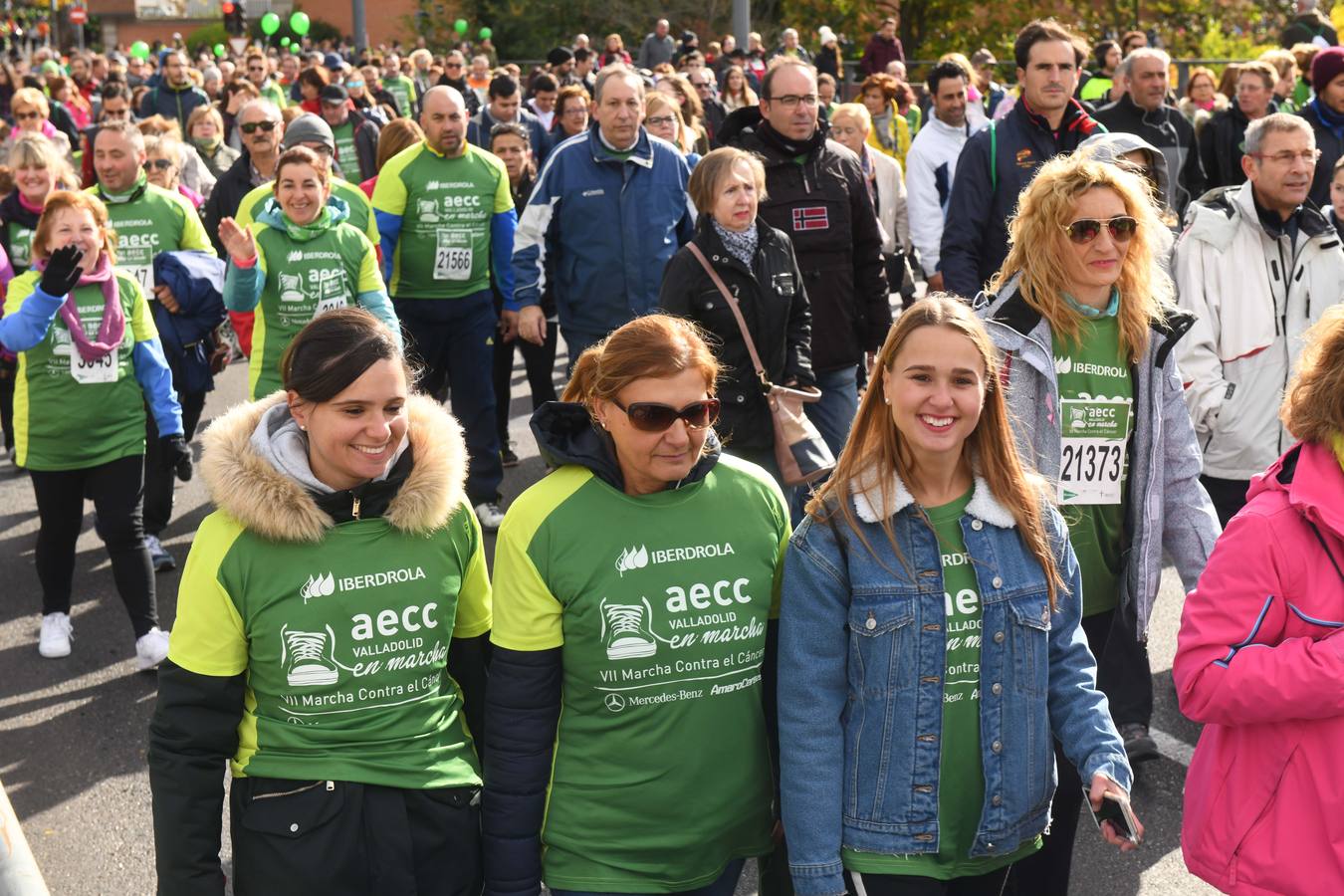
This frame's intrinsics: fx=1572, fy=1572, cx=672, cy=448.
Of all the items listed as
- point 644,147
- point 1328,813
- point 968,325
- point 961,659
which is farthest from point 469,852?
point 644,147

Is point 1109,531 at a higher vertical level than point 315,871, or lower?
higher

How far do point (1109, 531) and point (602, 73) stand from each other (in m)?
4.44

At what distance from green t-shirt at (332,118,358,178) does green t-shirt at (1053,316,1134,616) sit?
953cm

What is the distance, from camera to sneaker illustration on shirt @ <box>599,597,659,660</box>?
300 cm

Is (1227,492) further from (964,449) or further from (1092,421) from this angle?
(964,449)

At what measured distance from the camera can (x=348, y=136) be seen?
1306cm

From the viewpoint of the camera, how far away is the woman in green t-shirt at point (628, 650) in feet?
9.86

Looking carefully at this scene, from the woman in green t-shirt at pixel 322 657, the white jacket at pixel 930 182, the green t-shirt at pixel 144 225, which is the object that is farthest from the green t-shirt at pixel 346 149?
the woman in green t-shirt at pixel 322 657

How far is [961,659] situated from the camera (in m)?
3.01

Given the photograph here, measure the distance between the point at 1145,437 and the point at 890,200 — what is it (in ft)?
18.0

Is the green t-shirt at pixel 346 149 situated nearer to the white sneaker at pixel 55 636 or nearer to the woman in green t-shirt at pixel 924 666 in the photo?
the white sneaker at pixel 55 636

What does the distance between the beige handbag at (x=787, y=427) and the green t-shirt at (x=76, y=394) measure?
2.36 metres

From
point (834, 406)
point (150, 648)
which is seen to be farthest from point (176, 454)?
point (834, 406)

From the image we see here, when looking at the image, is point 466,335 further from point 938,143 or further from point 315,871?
point 315,871
